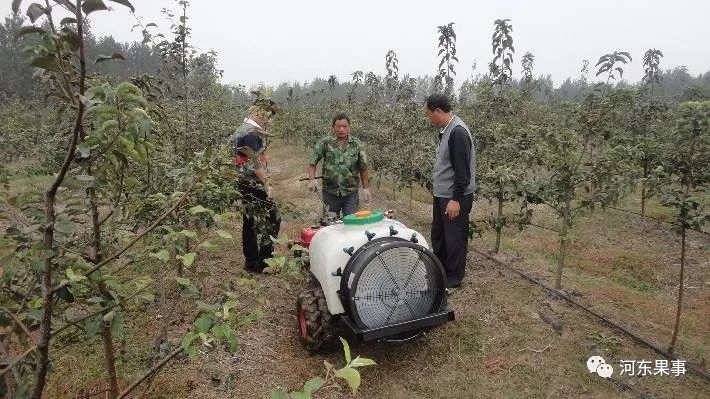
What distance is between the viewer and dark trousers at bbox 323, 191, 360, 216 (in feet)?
17.6

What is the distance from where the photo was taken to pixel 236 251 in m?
6.27

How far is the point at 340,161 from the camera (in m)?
5.23

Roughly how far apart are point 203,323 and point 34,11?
0.95m

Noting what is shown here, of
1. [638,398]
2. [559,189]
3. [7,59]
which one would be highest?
[7,59]

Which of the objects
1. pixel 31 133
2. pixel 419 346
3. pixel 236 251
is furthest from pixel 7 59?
pixel 419 346

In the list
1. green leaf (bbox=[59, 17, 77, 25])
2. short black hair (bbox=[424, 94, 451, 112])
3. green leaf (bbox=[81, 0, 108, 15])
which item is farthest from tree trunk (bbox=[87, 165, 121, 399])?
short black hair (bbox=[424, 94, 451, 112])

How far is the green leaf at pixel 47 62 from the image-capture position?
101cm

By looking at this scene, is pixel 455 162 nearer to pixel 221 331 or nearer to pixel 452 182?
pixel 452 182

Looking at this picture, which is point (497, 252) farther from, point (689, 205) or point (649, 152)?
point (649, 152)

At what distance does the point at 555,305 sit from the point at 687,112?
6.94ft

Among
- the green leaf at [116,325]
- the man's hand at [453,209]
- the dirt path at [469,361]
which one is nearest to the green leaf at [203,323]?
the green leaf at [116,325]

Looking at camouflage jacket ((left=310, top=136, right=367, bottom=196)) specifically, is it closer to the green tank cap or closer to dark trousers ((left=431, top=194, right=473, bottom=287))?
dark trousers ((left=431, top=194, right=473, bottom=287))

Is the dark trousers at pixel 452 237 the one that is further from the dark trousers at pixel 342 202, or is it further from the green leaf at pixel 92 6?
the green leaf at pixel 92 6

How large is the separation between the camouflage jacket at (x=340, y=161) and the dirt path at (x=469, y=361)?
135 centimetres
